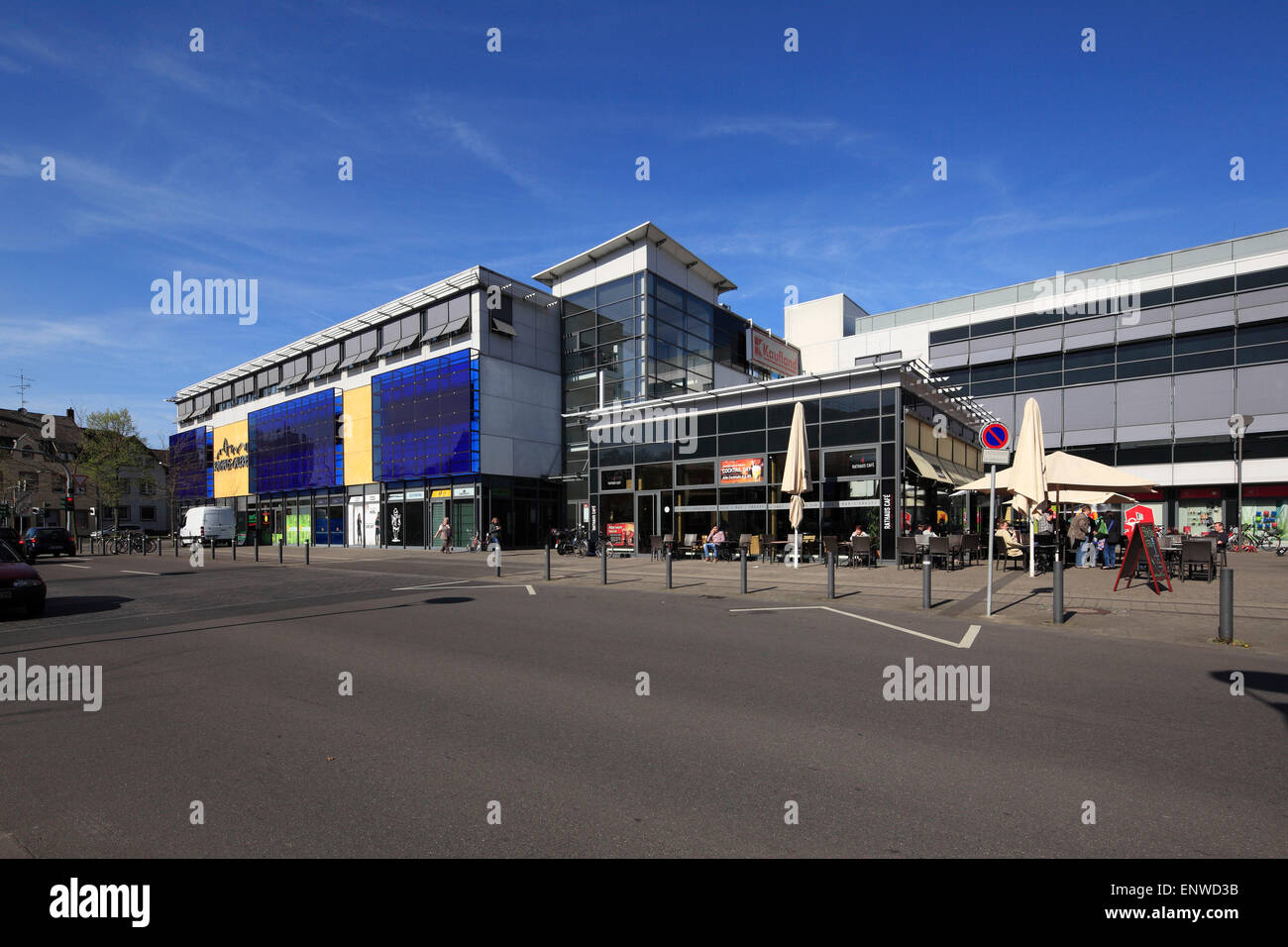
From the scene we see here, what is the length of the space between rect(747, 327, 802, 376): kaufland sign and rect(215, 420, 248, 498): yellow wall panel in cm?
3975

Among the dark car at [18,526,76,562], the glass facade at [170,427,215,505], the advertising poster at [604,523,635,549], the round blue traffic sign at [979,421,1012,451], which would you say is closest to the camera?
the round blue traffic sign at [979,421,1012,451]

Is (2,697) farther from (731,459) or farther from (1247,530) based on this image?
(1247,530)

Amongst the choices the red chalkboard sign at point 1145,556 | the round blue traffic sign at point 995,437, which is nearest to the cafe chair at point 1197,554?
the red chalkboard sign at point 1145,556

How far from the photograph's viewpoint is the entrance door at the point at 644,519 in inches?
1029

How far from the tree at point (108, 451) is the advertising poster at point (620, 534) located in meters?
44.3

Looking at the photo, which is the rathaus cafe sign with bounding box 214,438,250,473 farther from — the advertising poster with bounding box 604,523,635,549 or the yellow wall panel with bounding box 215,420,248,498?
the advertising poster with bounding box 604,523,635,549

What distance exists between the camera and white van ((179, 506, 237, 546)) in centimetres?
3520

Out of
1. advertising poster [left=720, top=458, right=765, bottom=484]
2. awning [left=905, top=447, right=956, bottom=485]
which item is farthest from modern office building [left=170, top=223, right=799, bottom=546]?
awning [left=905, top=447, right=956, bottom=485]

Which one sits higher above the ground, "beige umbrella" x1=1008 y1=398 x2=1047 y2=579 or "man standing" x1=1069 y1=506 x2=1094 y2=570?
"beige umbrella" x1=1008 y1=398 x2=1047 y2=579

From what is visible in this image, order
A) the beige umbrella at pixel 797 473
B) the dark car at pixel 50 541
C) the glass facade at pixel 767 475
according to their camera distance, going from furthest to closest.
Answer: the dark car at pixel 50 541
the glass facade at pixel 767 475
the beige umbrella at pixel 797 473

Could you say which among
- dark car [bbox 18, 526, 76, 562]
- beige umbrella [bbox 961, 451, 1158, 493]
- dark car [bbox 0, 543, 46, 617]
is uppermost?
beige umbrella [bbox 961, 451, 1158, 493]

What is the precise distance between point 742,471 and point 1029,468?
1129 cm

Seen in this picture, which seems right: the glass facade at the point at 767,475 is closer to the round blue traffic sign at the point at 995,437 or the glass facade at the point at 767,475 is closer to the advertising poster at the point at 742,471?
the advertising poster at the point at 742,471
